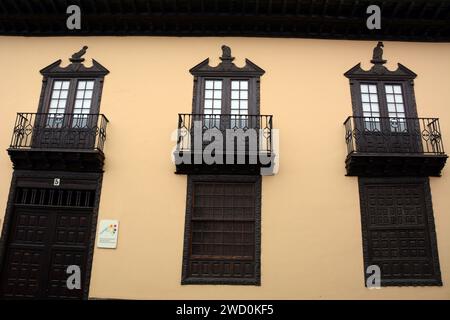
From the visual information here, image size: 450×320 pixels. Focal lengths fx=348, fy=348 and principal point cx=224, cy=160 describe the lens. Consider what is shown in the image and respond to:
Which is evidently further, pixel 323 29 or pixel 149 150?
pixel 323 29

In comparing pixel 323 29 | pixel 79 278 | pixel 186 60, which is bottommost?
pixel 79 278

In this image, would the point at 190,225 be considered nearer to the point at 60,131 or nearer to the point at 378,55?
the point at 60,131

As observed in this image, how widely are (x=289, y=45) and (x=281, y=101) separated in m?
1.62

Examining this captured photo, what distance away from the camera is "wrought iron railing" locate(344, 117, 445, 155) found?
8.12 m

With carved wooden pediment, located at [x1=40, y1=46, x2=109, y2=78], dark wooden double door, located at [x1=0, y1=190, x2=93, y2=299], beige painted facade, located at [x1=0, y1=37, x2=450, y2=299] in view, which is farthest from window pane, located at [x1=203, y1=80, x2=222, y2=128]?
dark wooden double door, located at [x1=0, y1=190, x2=93, y2=299]

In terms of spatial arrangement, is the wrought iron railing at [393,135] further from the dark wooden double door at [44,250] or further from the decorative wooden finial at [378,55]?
the dark wooden double door at [44,250]

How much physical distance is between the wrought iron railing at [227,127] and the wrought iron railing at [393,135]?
194 centimetres

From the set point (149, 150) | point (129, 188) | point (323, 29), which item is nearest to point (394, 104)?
point (323, 29)

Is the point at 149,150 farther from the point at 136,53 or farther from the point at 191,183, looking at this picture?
the point at 136,53

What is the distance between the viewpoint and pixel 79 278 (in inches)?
303

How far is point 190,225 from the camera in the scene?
25.8 ft

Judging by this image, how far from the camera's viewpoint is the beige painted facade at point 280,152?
760cm

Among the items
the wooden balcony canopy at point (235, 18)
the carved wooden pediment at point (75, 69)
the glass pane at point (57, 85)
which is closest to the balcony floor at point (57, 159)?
the glass pane at point (57, 85)
